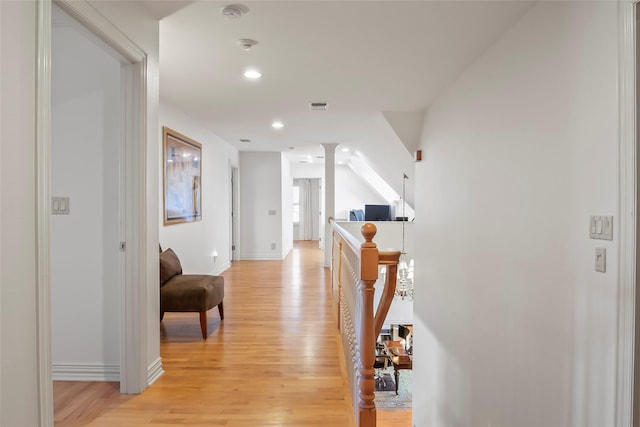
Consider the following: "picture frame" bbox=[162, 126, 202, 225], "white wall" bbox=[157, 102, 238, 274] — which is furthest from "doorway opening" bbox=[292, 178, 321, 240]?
"picture frame" bbox=[162, 126, 202, 225]

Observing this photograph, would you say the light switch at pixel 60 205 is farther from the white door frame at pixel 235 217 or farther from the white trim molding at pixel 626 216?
the white door frame at pixel 235 217

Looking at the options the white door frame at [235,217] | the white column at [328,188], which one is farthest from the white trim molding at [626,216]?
the white door frame at [235,217]

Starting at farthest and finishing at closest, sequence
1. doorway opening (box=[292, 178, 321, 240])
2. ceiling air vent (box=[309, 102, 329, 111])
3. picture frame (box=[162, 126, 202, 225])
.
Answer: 1. doorway opening (box=[292, 178, 321, 240])
2. ceiling air vent (box=[309, 102, 329, 111])
3. picture frame (box=[162, 126, 202, 225])

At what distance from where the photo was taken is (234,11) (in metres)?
2.22

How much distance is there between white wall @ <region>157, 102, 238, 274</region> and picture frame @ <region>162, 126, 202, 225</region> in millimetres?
92

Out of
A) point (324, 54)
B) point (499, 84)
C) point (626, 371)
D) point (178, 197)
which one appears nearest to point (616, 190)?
point (626, 371)

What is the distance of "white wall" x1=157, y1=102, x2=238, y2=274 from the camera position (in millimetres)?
4426

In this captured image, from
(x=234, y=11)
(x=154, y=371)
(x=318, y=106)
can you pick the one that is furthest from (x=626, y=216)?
(x=318, y=106)

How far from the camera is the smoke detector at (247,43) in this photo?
8.63 feet

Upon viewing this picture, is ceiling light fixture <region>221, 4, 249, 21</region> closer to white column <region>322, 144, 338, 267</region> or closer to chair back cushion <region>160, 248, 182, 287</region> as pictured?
chair back cushion <region>160, 248, 182, 287</region>

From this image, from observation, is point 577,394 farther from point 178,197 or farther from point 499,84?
point 178,197

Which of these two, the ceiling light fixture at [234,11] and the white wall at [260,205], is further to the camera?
the white wall at [260,205]

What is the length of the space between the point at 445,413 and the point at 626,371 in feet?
7.71

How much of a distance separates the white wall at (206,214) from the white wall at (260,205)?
73 centimetres
